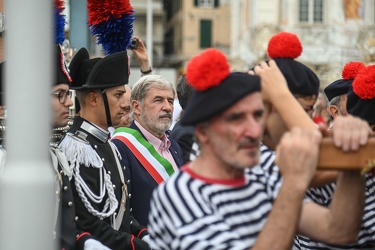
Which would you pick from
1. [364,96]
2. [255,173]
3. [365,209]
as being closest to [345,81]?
[364,96]

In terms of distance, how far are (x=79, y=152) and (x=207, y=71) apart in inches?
88.9

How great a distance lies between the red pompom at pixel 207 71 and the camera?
11.4ft

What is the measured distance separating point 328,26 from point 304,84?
131 ft

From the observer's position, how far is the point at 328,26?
43812mm

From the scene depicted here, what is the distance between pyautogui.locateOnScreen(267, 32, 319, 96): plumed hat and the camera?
439 cm

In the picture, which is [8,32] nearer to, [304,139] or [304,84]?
[304,139]

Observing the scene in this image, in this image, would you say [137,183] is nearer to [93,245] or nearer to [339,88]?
[93,245]

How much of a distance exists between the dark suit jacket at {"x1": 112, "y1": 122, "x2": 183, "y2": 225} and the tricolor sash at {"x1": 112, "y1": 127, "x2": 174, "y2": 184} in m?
0.04

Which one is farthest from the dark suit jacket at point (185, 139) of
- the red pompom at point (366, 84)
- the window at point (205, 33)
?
the window at point (205, 33)

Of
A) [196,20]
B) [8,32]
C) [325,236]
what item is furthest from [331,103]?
[196,20]

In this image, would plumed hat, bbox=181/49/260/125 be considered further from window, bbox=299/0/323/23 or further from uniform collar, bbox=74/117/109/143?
window, bbox=299/0/323/23

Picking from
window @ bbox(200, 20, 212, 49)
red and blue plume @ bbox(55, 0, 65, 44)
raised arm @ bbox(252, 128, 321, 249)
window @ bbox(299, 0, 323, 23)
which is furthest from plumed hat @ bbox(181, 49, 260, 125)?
window @ bbox(200, 20, 212, 49)

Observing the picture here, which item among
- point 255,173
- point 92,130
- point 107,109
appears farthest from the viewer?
point 107,109

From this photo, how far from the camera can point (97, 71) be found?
607 centimetres
